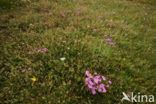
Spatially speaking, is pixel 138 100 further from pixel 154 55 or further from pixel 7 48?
pixel 7 48

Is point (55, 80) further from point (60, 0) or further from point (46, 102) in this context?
point (60, 0)

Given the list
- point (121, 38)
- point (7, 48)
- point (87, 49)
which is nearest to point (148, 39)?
point (121, 38)

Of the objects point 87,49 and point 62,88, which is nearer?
point 62,88

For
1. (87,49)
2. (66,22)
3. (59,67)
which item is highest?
(66,22)

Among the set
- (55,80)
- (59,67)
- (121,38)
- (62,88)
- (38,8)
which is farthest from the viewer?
(38,8)

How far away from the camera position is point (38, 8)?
668 cm

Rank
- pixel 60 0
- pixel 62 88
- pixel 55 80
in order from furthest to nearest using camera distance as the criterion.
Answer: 1. pixel 60 0
2. pixel 55 80
3. pixel 62 88

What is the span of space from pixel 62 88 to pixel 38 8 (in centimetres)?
584

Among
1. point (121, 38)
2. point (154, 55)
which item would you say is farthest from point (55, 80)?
point (154, 55)

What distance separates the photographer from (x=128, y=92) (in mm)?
2879

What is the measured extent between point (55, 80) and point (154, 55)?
4082 mm

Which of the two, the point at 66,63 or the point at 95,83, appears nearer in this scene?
the point at 95,83

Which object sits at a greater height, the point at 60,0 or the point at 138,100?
the point at 60,0

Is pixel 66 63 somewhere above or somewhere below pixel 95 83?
above
